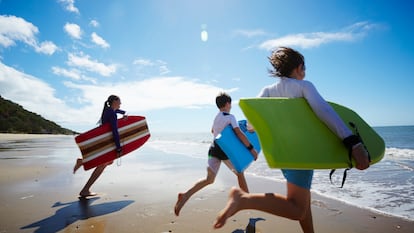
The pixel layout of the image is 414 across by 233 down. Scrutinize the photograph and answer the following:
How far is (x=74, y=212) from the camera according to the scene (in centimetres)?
397

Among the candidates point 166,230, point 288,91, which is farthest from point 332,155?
point 166,230

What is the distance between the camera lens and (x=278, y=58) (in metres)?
2.38

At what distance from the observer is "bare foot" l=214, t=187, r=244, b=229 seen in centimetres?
184

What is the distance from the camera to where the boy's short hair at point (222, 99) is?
3.77m

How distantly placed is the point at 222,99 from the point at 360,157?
6.84 feet

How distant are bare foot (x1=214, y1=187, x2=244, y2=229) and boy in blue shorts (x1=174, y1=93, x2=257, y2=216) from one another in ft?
5.09

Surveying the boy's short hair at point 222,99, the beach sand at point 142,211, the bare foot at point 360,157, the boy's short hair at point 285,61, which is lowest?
the beach sand at point 142,211

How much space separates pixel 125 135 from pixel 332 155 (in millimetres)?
4641

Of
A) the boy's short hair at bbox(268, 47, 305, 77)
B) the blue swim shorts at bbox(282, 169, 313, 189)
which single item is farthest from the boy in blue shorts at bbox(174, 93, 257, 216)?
the blue swim shorts at bbox(282, 169, 313, 189)

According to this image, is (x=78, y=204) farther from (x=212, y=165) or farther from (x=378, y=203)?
(x=378, y=203)

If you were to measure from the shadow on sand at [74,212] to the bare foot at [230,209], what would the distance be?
240 centimetres

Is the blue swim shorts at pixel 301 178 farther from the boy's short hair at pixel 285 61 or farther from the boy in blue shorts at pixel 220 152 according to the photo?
the boy in blue shorts at pixel 220 152

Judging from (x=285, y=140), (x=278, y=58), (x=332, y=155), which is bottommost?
(x=332, y=155)

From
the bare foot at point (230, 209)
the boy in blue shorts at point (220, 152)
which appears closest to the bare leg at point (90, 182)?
the boy in blue shorts at point (220, 152)
